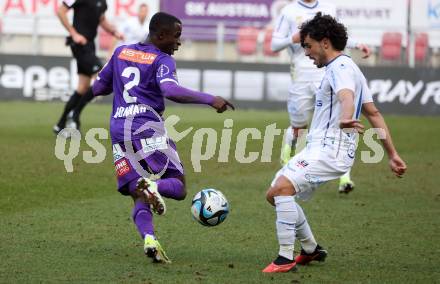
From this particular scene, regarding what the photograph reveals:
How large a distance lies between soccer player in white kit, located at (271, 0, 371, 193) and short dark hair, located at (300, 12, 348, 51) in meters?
4.34

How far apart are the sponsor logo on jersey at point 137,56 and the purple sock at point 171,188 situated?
0.91 m

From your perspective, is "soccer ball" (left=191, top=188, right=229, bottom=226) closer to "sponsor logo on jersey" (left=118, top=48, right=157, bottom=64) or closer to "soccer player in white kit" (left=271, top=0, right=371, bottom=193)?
"sponsor logo on jersey" (left=118, top=48, right=157, bottom=64)

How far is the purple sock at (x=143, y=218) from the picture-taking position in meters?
7.54

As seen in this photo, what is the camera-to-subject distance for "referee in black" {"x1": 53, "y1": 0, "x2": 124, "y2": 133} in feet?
53.1

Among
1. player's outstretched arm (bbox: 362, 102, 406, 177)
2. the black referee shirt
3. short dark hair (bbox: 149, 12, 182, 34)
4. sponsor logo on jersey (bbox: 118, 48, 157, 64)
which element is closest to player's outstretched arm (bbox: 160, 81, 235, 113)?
sponsor logo on jersey (bbox: 118, 48, 157, 64)

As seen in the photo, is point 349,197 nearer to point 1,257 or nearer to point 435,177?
point 435,177

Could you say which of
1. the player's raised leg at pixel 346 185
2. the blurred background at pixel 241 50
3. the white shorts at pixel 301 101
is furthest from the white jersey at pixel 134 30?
the player's raised leg at pixel 346 185

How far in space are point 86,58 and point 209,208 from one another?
30.3ft

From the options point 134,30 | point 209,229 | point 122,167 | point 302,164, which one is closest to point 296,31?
point 209,229

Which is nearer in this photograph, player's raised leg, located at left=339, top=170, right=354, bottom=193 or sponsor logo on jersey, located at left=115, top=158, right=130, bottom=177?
sponsor logo on jersey, located at left=115, top=158, right=130, bottom=177

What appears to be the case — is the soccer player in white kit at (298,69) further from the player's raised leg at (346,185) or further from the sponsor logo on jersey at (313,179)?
the sponsor logo on jersey at (313,179)

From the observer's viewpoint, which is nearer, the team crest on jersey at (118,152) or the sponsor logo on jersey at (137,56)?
the sponsor logo on jersey at (137,56)

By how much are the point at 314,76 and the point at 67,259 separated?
5.19 metres

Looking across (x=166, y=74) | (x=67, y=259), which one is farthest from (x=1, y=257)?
(x=166, y=74)
